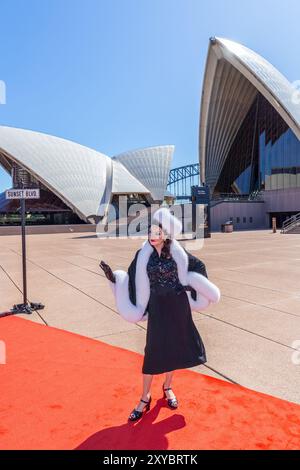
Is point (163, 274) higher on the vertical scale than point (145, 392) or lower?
higher

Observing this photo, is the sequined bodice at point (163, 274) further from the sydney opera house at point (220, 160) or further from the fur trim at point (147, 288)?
the sydney opera house at point (220, 160)

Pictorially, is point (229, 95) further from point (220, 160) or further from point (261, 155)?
point (220, 160)

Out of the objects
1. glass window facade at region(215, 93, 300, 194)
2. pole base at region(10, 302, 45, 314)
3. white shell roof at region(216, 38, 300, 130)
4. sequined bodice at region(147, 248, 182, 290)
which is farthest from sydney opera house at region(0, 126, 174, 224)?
sequined bodice at region(147, 248, 182, 290)

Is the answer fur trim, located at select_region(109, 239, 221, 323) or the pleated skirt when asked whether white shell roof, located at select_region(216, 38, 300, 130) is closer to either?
fur trim, located at select_region(109, 239, 221, 323)

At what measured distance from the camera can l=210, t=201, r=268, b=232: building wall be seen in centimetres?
3862

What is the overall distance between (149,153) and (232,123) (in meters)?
15.0

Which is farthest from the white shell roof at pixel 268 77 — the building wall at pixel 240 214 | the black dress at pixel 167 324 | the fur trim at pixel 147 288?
the black dress at pixel 167 324

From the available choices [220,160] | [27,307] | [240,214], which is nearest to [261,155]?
[220,160]

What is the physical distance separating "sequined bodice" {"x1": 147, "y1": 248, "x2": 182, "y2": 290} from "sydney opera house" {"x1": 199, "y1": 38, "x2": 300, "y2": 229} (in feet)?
120

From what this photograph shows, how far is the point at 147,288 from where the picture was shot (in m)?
2.84

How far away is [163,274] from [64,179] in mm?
43171

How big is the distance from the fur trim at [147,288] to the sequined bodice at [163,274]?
3 centimetres

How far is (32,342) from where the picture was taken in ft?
14.4
